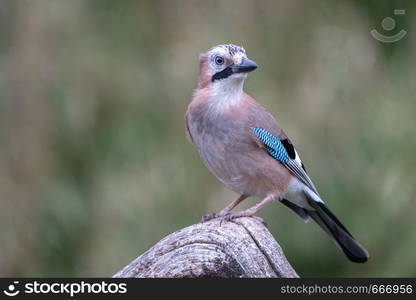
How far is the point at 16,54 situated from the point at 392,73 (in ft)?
12.6

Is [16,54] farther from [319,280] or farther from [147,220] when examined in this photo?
[319,280]

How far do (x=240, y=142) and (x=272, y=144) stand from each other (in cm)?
26

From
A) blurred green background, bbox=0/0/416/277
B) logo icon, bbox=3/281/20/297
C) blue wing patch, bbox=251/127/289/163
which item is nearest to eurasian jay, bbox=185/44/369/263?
blue wing patch, bbox=251/127/289/163

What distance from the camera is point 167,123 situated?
9.05 m

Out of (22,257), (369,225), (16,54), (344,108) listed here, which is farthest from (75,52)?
(369,225)

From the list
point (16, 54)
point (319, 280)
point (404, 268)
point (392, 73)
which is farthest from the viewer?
point (16, 54)

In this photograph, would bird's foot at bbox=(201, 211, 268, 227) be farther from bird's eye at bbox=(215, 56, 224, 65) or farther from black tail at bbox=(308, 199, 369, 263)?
bird's eye at bbox=(215, 56, 224, 65)

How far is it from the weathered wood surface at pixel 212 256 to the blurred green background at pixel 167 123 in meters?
3.07

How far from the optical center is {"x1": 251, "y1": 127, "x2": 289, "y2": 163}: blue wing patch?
6095mm

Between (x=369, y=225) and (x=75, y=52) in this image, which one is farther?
(x=75, y=52)

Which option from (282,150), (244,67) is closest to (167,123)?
(282,150)

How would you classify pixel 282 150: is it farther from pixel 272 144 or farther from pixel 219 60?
pixel 219 60

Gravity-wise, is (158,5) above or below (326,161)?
above

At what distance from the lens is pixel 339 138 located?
8750mm
